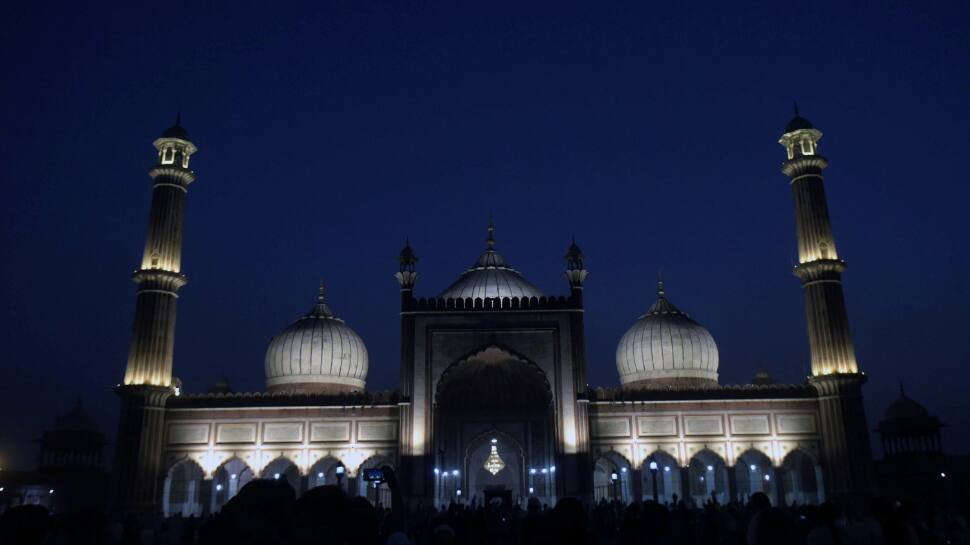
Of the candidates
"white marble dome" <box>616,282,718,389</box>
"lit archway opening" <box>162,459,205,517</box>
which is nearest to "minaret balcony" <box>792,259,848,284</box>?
"white marble dome" <box>616,282,718,389</box>

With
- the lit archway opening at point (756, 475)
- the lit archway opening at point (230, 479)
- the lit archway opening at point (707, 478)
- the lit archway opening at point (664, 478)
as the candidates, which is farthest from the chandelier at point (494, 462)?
the lit archway opening at point (230, 479)

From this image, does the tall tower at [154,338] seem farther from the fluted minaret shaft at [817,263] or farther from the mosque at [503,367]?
the fluted minaret shaft at [817,263]

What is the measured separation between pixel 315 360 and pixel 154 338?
6.15 metres

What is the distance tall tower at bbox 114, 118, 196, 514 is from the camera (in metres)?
23.6

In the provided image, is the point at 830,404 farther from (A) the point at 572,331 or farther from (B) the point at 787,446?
(A) the point at 572,331

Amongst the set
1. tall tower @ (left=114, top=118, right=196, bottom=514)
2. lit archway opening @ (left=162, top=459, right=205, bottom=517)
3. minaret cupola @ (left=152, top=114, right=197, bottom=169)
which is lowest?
lit archway opening @ (left=162, top=459, right=205, bottom=517)

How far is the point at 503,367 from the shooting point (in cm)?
2769

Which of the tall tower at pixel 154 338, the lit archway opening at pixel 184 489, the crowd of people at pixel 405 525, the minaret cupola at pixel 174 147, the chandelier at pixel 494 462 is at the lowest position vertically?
the crowd of people at pixel 405 525

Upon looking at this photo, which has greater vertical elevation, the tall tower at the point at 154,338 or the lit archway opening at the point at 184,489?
the tall tower at the point at 154,338

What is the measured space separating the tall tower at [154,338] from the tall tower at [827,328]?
2005 cm

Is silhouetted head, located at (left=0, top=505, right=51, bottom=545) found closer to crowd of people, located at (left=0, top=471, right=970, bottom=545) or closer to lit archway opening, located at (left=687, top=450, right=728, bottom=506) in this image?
crowd of people, located at (left=0, top=471, right=970, bottom=545)

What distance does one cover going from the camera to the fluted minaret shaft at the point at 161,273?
2491 cm

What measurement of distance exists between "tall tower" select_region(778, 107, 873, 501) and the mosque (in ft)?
0.16

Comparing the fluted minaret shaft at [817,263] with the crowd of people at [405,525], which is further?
the fluted minaret shaft at [817,263]
